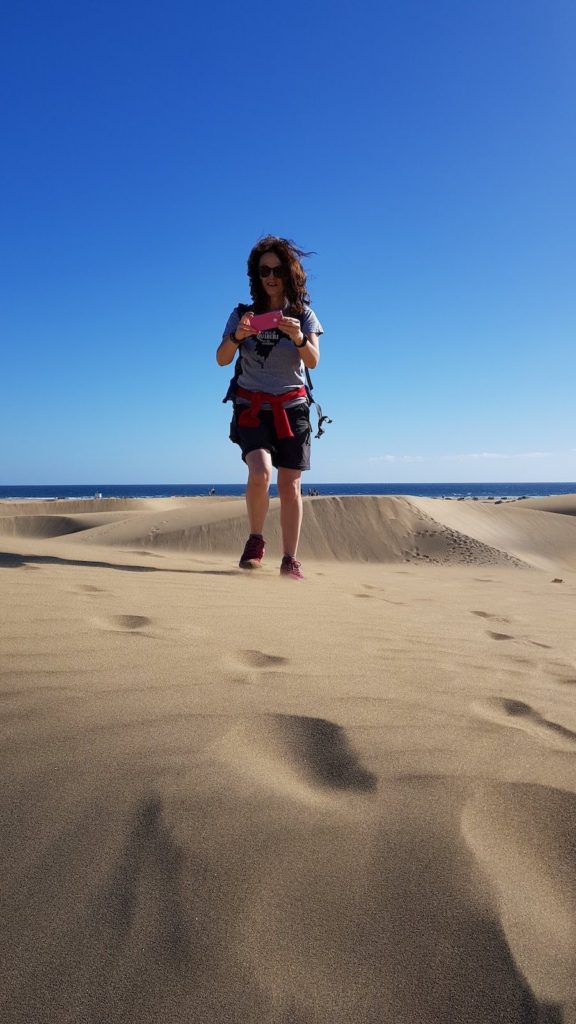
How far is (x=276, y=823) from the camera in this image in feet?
3.15

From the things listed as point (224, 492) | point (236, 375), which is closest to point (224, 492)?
point (224, 492)

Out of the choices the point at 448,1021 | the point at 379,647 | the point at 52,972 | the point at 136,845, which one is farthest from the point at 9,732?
the point at 379,647

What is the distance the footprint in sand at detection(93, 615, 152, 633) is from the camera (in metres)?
1.87

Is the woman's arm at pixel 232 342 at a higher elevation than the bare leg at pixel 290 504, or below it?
higher

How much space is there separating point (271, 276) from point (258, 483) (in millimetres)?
1274

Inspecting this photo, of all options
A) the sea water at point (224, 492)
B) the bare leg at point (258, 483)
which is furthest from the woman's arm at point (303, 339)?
the sea water at point (224, 492)

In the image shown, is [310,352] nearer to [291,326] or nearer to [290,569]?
[291,326]

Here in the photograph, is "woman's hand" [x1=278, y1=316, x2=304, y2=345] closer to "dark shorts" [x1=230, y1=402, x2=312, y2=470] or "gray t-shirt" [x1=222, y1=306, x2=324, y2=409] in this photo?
"gray t-shirt" [x1=222, y1=306, x2=324, y2=409]

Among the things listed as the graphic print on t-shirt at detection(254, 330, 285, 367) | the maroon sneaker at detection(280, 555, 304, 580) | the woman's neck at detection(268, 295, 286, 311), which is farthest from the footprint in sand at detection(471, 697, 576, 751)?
the woman's neck at detection(268, 295, 286, 311)

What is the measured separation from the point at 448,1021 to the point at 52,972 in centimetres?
44

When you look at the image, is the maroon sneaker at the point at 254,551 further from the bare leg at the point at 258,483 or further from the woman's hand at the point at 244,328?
the woman's hand at the point at 244,328

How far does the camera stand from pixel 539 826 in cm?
100

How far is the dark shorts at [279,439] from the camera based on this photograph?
12.7 feet

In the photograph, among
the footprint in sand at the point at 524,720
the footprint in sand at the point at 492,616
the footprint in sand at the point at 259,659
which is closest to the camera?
the footprint in sand at the point at 524,720
